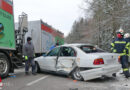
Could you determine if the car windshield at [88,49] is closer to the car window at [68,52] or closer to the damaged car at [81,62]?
the damaged car at [81,62]

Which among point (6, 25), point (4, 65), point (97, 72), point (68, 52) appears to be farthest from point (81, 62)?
point (6, 25)

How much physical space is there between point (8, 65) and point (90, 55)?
3558mm

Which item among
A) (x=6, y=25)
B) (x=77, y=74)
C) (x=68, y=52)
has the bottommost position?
(x=77, y=74)

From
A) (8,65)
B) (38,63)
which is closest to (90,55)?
(38,63)

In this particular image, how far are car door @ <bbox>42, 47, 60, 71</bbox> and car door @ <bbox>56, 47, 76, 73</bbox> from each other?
0.83ft

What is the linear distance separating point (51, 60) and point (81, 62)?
5.53 ft

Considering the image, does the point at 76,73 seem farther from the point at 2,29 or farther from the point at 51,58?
the point at 2,29

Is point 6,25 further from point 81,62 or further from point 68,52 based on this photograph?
point 81,62

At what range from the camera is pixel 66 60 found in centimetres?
572

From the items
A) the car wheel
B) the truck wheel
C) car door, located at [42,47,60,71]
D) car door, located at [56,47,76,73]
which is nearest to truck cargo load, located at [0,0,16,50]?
the truck wheel

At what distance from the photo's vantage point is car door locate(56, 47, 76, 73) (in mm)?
5559

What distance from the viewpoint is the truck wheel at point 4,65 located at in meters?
5.78

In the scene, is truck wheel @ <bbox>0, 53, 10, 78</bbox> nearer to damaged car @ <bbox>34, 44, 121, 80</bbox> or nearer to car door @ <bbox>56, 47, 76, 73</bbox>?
damaged car @ <bbox>34, 44, 121, 80</bbox>

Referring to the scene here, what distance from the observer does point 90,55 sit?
16.3ft
